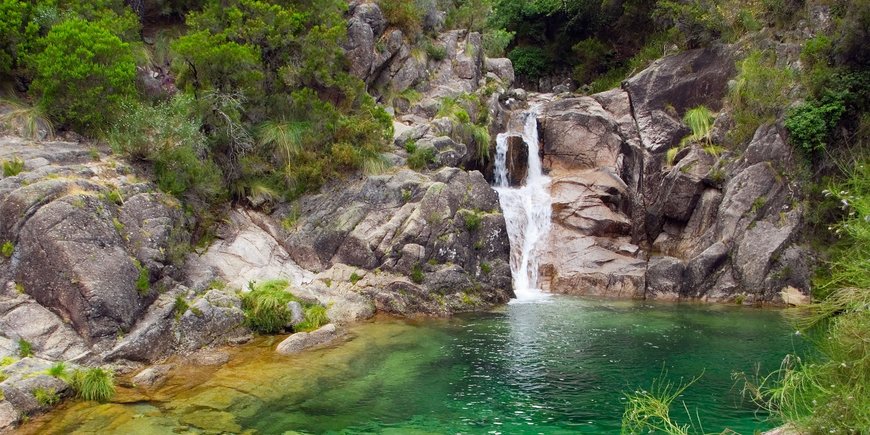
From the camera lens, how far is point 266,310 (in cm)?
1362

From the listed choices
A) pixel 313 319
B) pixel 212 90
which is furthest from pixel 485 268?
pixel 212 90

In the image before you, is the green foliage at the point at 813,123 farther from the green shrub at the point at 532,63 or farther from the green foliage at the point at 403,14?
the green shrub at the point at 532,63

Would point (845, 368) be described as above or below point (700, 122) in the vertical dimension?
below

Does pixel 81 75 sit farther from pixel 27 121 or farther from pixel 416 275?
pixel 416 275

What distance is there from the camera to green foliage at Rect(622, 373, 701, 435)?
545cm

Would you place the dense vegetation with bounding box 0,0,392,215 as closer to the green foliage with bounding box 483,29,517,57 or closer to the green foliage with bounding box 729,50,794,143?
the green foliage with bounding box 483,29,517,57

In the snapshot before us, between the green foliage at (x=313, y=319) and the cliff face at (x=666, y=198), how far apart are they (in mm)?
8726

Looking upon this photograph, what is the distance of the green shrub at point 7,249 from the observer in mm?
11438

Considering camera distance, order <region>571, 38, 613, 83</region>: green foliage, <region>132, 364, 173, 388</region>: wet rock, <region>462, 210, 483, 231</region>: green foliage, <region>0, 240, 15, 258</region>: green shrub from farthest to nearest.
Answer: <region>571, 38, 613, 83</region>: green foliage
<region>462, 210, 483, 231</region>: green foliage
<region>0, 240, 15, 258</region>: green shrub
<region>132, 364, 173, 388</region>: wet rock

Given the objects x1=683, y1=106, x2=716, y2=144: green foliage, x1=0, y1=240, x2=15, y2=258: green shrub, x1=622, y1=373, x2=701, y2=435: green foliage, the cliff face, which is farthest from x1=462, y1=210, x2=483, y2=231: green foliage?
x1=0, y1=240, x2=15, y2=258: green shrub

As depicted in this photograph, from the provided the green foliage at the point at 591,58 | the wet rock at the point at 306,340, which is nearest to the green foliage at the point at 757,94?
the green foliage at the point at 591,58

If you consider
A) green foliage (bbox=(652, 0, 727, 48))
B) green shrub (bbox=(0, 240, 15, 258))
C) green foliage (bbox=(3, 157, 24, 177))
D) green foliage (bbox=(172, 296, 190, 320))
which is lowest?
green foliage (bbox=(172, 296, 190, 320))

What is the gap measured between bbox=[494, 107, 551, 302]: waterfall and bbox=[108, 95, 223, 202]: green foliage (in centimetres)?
987

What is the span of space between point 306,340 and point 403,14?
51.9ft
